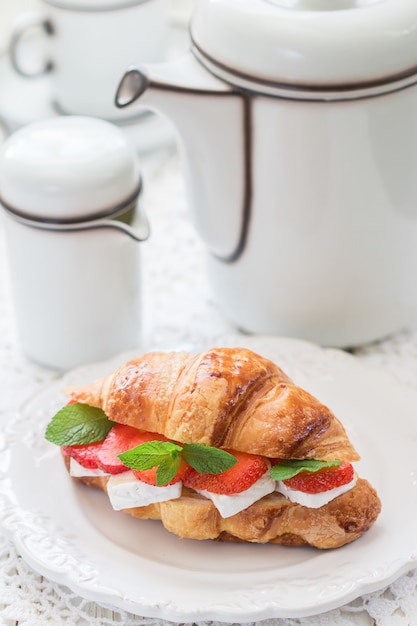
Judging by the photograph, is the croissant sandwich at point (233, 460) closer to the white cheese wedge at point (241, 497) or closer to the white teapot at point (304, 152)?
the white cheese wedge at point (241, 497)

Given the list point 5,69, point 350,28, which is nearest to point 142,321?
point 350,28

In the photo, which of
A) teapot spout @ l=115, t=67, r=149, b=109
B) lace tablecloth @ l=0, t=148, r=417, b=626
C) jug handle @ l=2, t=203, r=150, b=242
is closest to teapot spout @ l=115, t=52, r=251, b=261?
teapot spout @ l=115, t=67, r=149, b=109

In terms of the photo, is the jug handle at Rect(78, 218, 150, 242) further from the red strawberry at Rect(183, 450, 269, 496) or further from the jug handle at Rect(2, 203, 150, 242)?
the red strawberry at Rect(183, 450, 269, 496)

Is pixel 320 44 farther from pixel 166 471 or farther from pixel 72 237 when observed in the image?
pixel 166 471

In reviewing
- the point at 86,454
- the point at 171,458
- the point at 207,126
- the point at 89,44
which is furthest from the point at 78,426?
the point at 89,44

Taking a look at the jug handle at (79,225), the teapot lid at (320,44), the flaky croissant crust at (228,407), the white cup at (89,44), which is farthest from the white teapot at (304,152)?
the white cup at (89,44)

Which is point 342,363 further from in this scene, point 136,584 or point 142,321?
point 136,584
